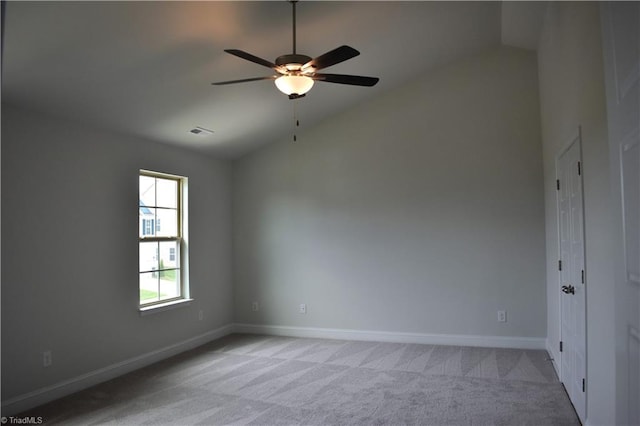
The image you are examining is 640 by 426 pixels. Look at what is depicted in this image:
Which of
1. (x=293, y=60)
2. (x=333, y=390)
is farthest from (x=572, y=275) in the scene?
(x=293, y=60)

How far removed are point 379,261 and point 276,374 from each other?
1.97 meters

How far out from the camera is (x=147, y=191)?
491 centimetres

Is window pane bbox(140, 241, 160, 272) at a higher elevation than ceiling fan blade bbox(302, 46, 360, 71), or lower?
lower

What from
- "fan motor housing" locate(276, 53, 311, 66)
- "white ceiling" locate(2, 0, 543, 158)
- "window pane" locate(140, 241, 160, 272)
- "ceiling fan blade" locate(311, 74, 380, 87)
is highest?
"white ceiling" locate(2, 0, 543, 158)

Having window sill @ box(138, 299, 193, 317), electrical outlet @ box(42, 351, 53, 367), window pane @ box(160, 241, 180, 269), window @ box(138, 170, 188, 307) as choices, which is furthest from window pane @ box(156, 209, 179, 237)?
electrical outlet @ box(42, 351, 53, 367)

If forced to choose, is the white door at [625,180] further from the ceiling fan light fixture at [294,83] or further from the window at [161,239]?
the window at [161,239]

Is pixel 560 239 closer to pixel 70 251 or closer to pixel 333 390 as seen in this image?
pixel 333 390

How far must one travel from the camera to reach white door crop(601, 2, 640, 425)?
4.57 ft

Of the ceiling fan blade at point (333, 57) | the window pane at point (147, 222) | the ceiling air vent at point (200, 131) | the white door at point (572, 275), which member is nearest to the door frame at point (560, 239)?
the white door at point (572, 275)

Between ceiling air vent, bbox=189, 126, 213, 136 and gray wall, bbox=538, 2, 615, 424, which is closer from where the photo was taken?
gray wall, bbox=538, 2, 615, 424

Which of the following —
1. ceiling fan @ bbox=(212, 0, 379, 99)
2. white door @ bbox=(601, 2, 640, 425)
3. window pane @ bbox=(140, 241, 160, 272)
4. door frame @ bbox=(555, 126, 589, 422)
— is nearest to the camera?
white door @ bbox=(601, 2, 640, 425)

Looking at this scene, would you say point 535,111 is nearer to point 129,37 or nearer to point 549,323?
point 549,323

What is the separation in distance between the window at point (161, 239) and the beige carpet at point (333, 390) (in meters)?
0.77

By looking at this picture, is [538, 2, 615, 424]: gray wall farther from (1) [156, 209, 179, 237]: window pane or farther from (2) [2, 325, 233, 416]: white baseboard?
(1) [156, 209, 179, 237]: window pane
